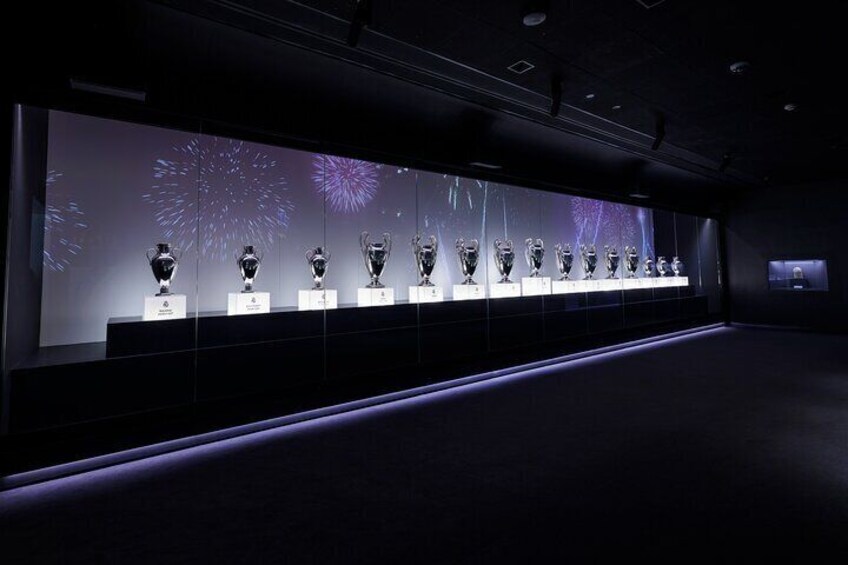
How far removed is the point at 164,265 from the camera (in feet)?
8.63

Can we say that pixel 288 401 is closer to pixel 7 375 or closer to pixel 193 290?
pixel 193 290

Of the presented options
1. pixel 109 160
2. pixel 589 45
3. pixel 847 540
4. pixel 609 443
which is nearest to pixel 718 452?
pixel 609 443

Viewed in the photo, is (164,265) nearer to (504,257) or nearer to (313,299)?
(313,299)

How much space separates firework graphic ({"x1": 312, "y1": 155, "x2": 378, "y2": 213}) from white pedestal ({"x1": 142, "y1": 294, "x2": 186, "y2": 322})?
4.76ft

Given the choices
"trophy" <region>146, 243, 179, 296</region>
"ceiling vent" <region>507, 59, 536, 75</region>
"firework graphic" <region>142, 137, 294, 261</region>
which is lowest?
"trophy" <region>146, 243, 179, 296</region>

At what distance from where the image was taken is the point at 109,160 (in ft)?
8.70

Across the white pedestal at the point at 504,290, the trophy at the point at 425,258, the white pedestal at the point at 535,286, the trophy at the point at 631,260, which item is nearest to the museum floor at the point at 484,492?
the trophy at the point at 425,258

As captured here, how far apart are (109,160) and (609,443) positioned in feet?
11.7

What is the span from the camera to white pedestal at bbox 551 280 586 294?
16.5 ft

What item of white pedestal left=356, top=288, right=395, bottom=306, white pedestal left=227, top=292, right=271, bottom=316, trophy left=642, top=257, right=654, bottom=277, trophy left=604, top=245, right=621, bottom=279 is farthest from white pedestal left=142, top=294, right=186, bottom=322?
trophy left=642, top=257, right=654, bottom=277

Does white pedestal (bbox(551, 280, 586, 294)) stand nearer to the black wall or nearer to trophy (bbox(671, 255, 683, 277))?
trophy (bbox(671, 255, 683, 277))

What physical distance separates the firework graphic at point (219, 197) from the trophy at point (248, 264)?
0.79 feet

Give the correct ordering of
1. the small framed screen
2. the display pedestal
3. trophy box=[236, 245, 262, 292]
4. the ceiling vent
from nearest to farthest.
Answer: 1. trophy box=[236, 245, 262, 292]
2. the display pedestal
3. the ceiling vent
4. the small framed screen

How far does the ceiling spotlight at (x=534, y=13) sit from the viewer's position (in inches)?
97.2
